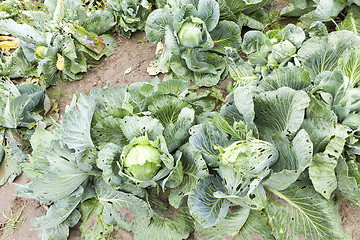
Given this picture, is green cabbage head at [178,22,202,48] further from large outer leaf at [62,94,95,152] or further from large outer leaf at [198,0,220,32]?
large outer leaf at [62,94,95,152]

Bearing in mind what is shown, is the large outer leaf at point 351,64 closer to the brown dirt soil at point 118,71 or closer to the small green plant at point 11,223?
the brown dirt soil at point 118,71

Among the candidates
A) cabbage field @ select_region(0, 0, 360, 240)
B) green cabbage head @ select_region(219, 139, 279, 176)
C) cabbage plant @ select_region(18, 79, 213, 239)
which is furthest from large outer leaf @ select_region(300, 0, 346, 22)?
green cabbage head @ select_region(219, 139, 279, 176)

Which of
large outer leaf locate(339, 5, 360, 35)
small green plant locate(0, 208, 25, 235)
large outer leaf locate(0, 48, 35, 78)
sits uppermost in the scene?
large outer leaf locate(339, 5, 360, 35)

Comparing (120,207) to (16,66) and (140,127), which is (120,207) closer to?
(140,127)

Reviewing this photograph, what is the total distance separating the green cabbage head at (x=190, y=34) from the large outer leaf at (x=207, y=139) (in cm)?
135

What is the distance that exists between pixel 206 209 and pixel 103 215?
3.41ft

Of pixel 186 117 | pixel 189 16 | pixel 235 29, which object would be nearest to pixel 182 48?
pixel 189 16

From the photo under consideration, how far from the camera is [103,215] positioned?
2.63 meters

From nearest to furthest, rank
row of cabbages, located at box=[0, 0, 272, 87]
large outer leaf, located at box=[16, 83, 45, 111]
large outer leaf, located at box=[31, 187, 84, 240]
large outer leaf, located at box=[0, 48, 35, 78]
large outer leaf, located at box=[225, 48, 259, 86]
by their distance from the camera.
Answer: large outer leaf, located at box=[31, 187, 84, 240] < large outer leaf, located at box=[225, 48, 259, 86] < row of cabbages, located at box=[0, 0, 272, 87] < large outer leaf, located at box=[16, 83, 45, 111] < large outer leaf, located at box=[0, 48, 35, 78]

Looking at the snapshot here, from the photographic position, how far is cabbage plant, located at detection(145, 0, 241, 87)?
3287 millimetres

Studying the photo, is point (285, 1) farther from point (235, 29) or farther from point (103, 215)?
point (103, 215)

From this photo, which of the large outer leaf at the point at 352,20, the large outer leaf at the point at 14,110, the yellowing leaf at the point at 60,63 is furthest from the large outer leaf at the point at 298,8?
the large outer leaf at the point at 14,110

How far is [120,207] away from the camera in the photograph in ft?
8.57

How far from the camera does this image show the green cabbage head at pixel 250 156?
2.08m
